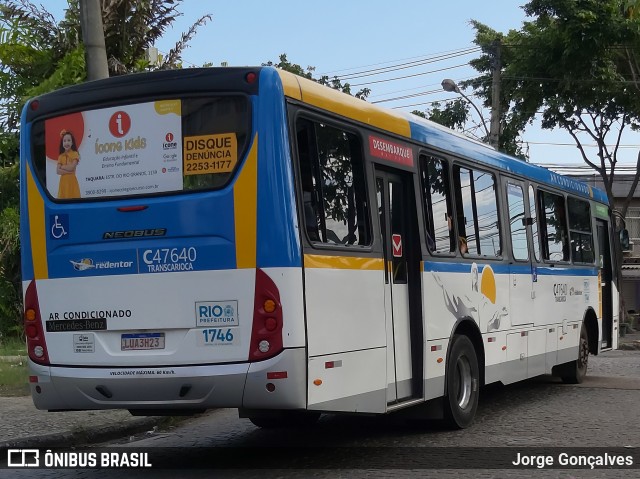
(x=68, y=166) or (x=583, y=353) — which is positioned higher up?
(x=68, y=166)

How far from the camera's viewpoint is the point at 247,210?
6.89 metres

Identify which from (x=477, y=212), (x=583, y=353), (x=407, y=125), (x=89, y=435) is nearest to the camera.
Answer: (x=407, y=125)

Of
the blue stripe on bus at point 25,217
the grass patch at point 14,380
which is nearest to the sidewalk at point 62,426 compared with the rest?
the grass patch at point 14,380

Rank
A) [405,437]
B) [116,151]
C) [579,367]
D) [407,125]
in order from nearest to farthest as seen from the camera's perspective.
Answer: [116,151] < [407,125] < [405,437] < [579,367]

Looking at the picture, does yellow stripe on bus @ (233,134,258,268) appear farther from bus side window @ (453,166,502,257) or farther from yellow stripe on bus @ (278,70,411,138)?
bus side window @ (453,166,502,257)

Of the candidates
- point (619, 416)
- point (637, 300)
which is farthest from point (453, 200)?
point (637, 300)

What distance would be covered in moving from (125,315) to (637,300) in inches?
1372

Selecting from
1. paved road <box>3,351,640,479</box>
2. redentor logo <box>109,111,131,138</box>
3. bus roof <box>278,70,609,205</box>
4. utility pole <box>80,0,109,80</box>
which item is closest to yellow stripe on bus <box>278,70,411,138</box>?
bus roof <box>278,70,609,205</box>

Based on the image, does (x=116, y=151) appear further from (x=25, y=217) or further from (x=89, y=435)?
(x=89, y=435)

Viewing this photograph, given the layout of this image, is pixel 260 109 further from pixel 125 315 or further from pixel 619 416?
pixel 619 416

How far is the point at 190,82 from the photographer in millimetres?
7180

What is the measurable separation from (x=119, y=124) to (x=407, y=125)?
290cm

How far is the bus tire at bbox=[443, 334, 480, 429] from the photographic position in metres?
9.34

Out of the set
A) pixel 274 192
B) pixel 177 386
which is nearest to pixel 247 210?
pixel 274 192
